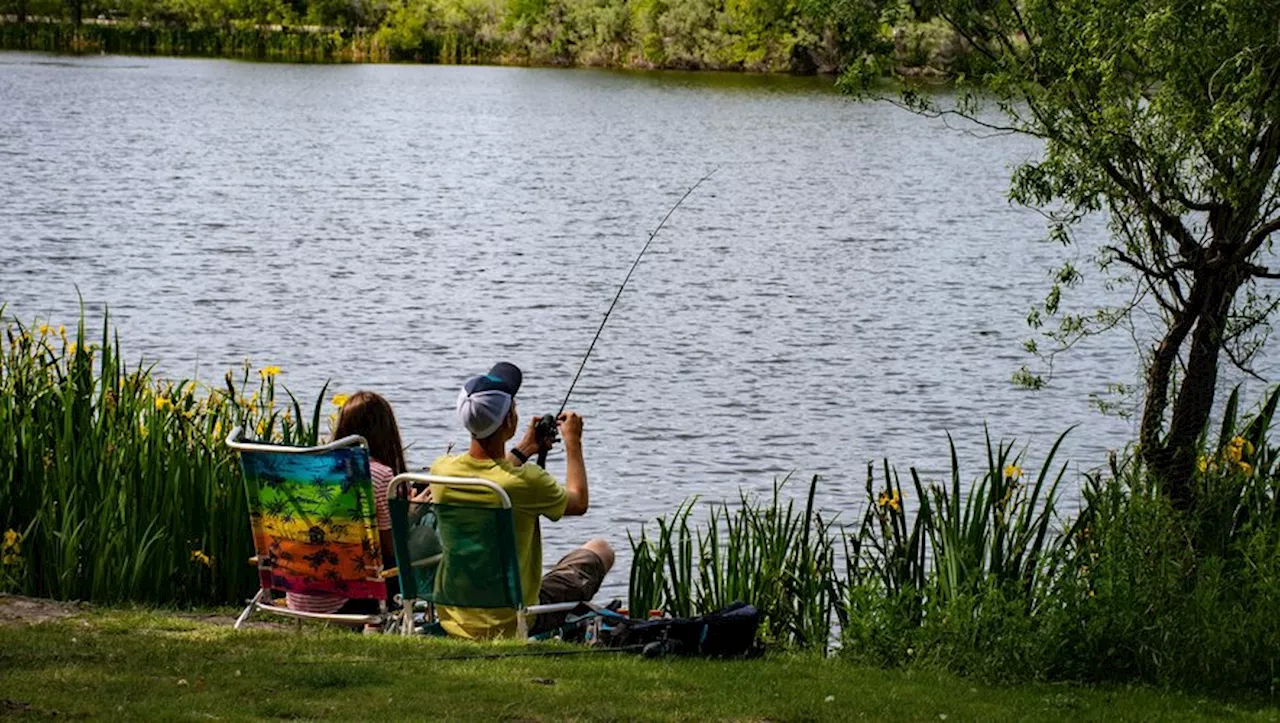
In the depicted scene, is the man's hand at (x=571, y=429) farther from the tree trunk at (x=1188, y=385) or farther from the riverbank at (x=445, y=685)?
the tree trunk at (x=1188, y=385)

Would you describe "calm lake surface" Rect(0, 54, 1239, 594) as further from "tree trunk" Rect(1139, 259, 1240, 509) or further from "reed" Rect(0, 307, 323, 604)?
"tree trunk" Rect(1139, 259, 1240, 509)

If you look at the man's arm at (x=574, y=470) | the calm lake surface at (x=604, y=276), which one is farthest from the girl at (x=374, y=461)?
the calm lake surface at (x=604, y=276)

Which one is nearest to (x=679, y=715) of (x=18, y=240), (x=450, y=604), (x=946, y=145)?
(x=450, y=604)

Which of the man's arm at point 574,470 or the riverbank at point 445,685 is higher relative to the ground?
the man's arm at point 574,470

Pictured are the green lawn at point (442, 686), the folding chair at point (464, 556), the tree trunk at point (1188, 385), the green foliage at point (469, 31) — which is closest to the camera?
the green lawn at point (442, 686)

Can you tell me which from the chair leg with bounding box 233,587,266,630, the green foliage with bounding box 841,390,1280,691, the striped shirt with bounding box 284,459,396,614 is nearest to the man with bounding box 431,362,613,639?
the striped shirt with bounding box 284,459,396,614

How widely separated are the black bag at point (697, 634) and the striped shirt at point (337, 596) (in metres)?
1.04

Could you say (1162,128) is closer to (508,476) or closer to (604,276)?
(508,476)

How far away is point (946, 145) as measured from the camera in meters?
50.2

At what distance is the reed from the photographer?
7930mm

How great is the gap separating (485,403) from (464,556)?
21.6 inches

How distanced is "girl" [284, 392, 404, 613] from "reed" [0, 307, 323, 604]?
1.02 meters

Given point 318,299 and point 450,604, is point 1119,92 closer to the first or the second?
point 450,604

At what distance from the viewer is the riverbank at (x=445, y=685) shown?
17.9 feet
